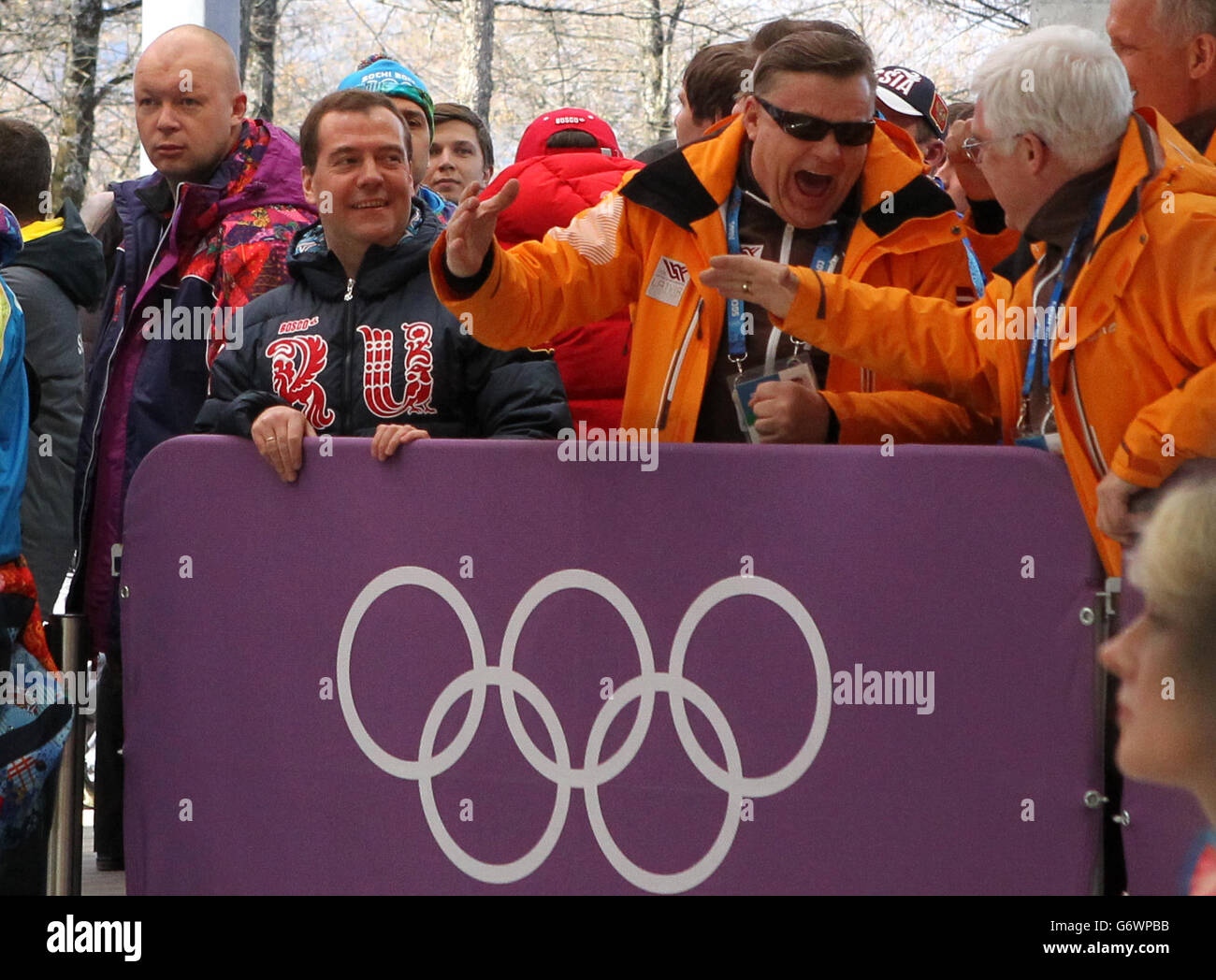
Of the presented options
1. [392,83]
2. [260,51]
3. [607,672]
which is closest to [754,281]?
[607,672]

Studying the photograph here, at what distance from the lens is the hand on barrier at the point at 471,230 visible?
326 cm

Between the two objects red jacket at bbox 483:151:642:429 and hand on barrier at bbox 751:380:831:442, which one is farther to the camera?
red jacket at bbox 483:151:642:429

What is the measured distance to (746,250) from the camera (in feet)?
11.5

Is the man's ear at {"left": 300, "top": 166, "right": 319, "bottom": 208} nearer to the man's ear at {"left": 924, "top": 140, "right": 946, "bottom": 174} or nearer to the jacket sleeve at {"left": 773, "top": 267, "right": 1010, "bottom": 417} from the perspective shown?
the jacket sleeve at {"left": 773, "top": 267, "right": 1010, "bottom": 417}

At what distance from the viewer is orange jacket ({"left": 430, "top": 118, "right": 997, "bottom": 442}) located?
3420 mm

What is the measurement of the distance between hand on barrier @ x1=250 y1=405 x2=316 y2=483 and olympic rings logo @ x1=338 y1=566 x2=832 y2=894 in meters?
0.32

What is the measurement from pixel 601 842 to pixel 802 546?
2.30ft

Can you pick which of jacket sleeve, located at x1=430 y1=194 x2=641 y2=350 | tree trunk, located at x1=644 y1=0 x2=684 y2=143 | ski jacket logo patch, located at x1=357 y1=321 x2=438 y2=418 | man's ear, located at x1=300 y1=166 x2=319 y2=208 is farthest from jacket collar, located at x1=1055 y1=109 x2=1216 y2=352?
tree trunk, located at x1=644 y1=0 x2=684 y2=143

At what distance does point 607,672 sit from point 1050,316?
1074 millimetres

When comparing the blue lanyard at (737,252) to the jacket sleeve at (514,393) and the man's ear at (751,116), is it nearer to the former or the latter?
the man's ear at (751,116)

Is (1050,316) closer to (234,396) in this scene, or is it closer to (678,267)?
(678,267)
